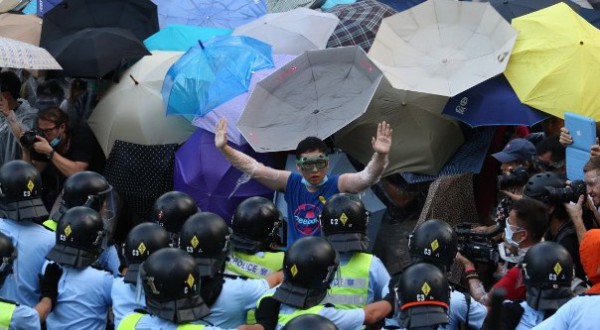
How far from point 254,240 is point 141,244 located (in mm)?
827

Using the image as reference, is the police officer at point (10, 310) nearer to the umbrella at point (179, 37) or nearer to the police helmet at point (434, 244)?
the police helmet at point (434, 244)

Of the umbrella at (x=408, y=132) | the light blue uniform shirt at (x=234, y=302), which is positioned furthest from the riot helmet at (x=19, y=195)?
the umbrella at (x=408, y=132)

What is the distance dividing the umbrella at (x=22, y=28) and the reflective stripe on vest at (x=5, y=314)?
17.6 feet

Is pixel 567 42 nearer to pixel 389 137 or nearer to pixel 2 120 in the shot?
pixel 389 137

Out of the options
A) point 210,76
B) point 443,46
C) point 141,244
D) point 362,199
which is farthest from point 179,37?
point 141,244

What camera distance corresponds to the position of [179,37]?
13.2 m

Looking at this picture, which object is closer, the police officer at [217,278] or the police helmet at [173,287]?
the police helmet at [173,287]

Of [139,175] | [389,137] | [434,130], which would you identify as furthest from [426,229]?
[139,175]

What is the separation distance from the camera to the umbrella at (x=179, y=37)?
1313cm

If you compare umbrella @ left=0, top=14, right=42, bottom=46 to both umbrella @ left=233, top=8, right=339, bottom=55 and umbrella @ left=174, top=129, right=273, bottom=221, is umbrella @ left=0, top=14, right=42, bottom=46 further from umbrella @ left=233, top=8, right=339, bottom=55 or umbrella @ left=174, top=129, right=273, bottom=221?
umbrella @ left=174, top=129, right=273, bottom=221

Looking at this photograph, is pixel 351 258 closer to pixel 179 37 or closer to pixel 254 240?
pixel 254 240

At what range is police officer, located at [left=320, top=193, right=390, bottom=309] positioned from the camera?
8.37 m

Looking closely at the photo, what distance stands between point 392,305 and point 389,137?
90.8 inches

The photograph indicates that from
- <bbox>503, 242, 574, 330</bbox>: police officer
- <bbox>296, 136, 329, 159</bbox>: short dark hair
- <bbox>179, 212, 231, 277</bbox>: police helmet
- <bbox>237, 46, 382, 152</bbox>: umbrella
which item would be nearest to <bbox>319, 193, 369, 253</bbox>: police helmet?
<bbox>179, 212, 231, 277</bbox>: police helmet
